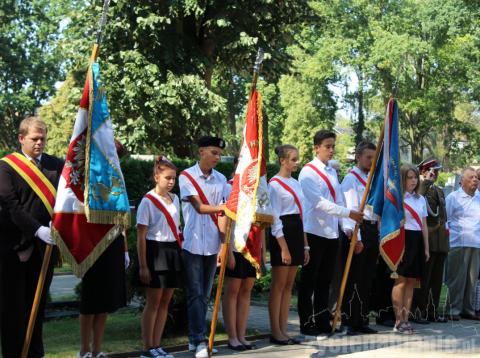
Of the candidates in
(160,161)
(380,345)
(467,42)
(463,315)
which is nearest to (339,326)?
(380,345)

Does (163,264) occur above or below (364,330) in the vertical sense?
above

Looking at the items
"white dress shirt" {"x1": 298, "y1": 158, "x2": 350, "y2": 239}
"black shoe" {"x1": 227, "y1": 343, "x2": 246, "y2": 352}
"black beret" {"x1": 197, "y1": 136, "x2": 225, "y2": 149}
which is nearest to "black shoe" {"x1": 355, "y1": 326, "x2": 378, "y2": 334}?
"white dress shirt" {"x1": 298, "y1": 158, "x2": 350, "y2": 239}

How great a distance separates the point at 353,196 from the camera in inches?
374

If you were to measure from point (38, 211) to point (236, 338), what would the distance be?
286cm

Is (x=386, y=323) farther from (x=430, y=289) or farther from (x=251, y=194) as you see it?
(x=251, y=194)

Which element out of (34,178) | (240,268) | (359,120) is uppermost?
(359,120)

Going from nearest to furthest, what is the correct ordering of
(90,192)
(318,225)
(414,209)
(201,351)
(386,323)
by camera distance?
(90,192) → (201,351) → (318,225) → (414,209) → (386,323)

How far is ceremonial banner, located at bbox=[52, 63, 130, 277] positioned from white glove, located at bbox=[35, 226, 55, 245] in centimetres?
5

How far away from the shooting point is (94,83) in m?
6.71

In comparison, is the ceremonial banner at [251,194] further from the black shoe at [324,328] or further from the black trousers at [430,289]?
the black trousers at [430,289]

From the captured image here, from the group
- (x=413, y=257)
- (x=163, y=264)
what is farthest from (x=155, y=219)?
(x=413, y=257)

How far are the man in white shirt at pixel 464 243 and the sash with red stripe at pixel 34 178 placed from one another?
7.11m

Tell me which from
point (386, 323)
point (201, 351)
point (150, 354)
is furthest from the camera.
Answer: point (386, 323)

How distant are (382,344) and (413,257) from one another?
5.56 ft
